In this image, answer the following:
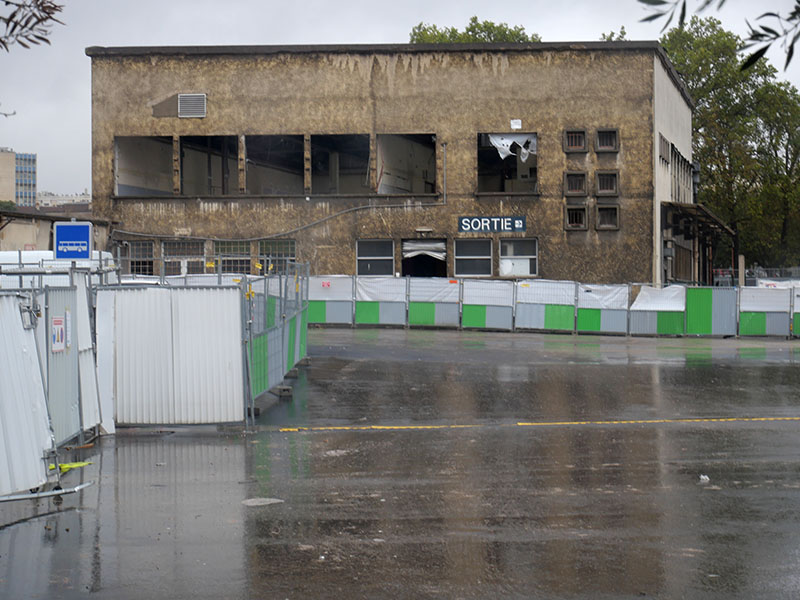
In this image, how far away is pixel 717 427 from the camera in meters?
14.5

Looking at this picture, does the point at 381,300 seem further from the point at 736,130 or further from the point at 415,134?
the point at 736,130

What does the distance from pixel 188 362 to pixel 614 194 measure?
25.3m

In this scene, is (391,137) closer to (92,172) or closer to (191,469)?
(92,172)

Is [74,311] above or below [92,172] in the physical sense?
below

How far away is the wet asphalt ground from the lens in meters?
7.13

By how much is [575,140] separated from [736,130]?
115ft

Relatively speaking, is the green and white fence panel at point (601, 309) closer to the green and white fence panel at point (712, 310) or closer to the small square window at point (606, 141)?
the green and white fence panel at point (712, 310)

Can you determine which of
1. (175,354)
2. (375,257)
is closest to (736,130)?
(375,257)

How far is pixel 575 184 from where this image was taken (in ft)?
119

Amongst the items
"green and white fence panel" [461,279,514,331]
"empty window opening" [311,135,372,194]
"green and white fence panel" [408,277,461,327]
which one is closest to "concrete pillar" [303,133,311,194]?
"empty window opening" [311,135,372,194]

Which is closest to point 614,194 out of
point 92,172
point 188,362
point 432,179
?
point 432,179

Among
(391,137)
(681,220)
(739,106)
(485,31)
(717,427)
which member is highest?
(485,31)

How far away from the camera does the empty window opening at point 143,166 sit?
37594 millimetres

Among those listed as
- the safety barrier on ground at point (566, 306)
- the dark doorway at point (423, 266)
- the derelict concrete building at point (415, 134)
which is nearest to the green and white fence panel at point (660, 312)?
the safety barrier on ground at point (566, 306)
